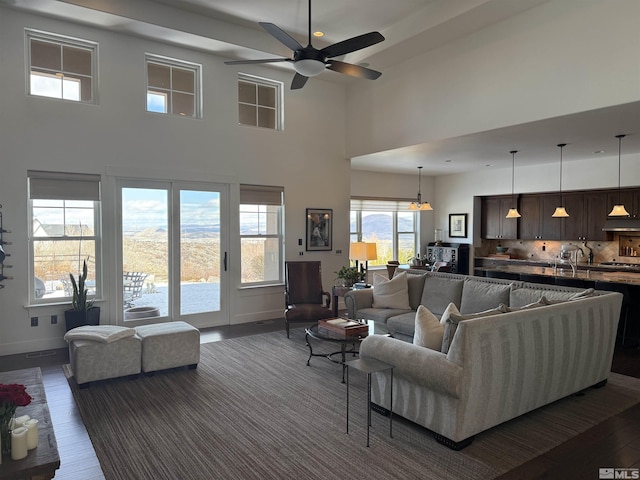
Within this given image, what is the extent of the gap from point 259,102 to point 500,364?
219 inches

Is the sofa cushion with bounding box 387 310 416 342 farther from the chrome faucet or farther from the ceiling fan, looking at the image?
the chrome faucet

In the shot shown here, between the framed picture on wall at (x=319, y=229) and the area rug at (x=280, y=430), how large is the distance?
3.23 meters

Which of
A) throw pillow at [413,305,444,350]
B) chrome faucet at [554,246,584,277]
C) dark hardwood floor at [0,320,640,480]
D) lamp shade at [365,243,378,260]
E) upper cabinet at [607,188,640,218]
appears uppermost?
upper cabinet at [607,188,640,218]

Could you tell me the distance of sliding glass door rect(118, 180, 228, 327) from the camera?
5.84 m

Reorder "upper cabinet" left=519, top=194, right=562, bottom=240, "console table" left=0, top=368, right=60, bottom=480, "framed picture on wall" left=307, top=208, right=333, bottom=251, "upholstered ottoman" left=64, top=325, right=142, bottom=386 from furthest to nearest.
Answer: "upper cabinet" left=519, top=194, right=562, bottom=240 < "framed picture on wall" left=307, top=208, right=333, bottom=251 < "upholstered ottoman" left=64, top=325, right=142, bottom=386 < "console table" left=0, top=368, right=60, bottom=480

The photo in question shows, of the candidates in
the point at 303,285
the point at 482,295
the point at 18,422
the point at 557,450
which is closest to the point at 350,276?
the point at 303,285

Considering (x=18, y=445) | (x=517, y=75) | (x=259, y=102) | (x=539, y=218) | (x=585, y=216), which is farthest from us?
(x=539, y=218)

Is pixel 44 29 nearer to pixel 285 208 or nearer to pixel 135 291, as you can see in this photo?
pixel 135 291

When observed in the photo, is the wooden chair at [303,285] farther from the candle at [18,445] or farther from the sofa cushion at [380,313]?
the candle at [18,445]

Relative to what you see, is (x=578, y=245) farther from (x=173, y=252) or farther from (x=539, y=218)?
(x=173, y=252)

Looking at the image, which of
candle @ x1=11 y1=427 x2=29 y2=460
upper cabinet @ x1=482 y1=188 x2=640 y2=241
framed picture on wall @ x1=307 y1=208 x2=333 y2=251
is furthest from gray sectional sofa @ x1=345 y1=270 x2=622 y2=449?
upper cabinet @ x1=482 y1=188 x2=640 y2=241

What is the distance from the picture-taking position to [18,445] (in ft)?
7.20

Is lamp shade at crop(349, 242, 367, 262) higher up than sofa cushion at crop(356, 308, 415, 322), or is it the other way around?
lamp shade at crop(349, 242, 367, 262)

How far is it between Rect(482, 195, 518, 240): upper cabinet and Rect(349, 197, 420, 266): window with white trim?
1.64 m
